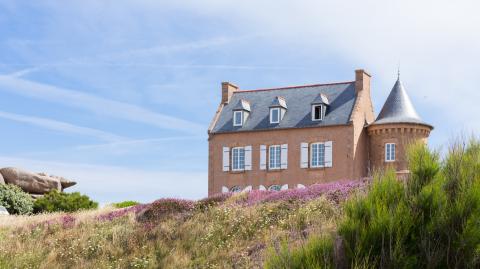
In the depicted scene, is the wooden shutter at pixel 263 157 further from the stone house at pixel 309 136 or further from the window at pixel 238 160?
the window at pixel 238 160

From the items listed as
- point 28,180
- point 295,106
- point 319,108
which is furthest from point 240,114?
point 28,180

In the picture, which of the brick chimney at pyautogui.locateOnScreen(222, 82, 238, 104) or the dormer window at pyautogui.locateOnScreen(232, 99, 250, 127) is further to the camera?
the brick chimney at pyautogui.locateOnScreen(222, 82, 238, 104)

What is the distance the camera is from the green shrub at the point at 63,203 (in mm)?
31000


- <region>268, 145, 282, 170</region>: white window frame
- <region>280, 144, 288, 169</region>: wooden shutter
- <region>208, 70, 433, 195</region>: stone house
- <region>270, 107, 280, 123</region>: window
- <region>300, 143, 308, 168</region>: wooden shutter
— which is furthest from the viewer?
<region>270, 107, 280, 123</region>: window

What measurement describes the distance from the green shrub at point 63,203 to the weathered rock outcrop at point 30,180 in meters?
3.75

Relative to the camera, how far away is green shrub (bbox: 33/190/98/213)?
3100cm

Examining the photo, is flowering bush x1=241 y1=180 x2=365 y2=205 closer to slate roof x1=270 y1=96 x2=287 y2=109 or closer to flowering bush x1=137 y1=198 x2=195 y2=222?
flowering bush x1=137 y1=198 x2=195 y2=222

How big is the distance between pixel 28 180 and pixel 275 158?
1473 cm

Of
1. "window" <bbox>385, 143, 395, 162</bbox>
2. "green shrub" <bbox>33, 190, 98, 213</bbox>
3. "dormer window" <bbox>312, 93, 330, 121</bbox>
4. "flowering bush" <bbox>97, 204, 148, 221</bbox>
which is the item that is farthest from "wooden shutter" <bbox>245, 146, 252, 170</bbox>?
"flowering bush" <bbox>97, 204, 148, 221</bbox>

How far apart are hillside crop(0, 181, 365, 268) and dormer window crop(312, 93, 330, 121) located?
71.9 feet

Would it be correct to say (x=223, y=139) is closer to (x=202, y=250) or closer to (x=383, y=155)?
(x=383, y=155)

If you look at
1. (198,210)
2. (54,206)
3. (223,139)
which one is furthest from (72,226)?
(223,139)

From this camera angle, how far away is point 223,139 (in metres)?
43.5

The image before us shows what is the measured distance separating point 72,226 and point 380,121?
25.5 metres
